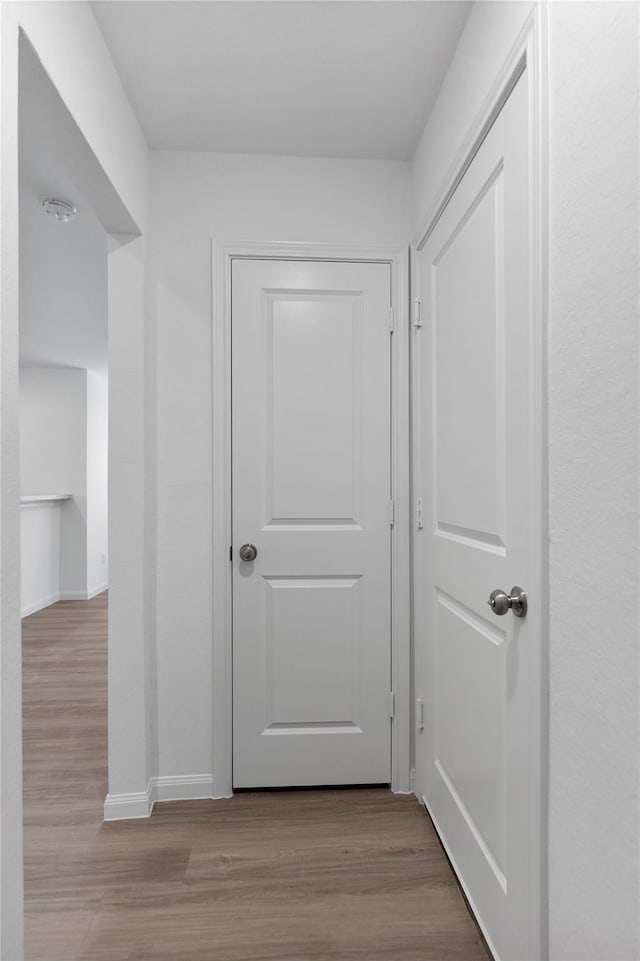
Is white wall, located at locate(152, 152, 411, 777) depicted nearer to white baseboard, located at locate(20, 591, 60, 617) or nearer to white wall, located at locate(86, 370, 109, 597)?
white baseboard, located at locate(20, 591, 60, 617)

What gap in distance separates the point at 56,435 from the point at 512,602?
589 centimetres

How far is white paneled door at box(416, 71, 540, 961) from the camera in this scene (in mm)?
1131

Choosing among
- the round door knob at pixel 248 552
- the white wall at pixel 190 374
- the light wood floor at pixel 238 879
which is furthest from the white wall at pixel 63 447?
the round door knob at pixel 248 552

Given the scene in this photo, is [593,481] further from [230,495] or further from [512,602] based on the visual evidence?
[230,495]

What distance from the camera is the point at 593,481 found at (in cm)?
88

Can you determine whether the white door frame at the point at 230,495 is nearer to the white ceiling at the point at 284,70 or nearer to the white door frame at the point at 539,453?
the white ceiling at the point at 284,70

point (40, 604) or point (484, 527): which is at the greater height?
point (484, 527)

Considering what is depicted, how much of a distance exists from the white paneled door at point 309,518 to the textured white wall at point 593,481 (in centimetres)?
109

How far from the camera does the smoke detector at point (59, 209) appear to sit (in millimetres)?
2389

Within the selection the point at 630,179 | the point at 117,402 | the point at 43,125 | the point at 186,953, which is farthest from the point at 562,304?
the point at 186,953

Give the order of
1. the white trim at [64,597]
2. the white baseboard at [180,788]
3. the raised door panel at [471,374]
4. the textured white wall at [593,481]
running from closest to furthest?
the textured white wall at [593,481]
the raised door panel at [471,374]
the white baseboard at [180,788]
the white trim at [64,597]

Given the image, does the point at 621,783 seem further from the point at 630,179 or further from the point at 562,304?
the point at 630,179

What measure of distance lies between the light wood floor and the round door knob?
91 centimetres

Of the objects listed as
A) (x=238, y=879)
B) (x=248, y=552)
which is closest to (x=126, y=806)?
(x=238, y=879)
